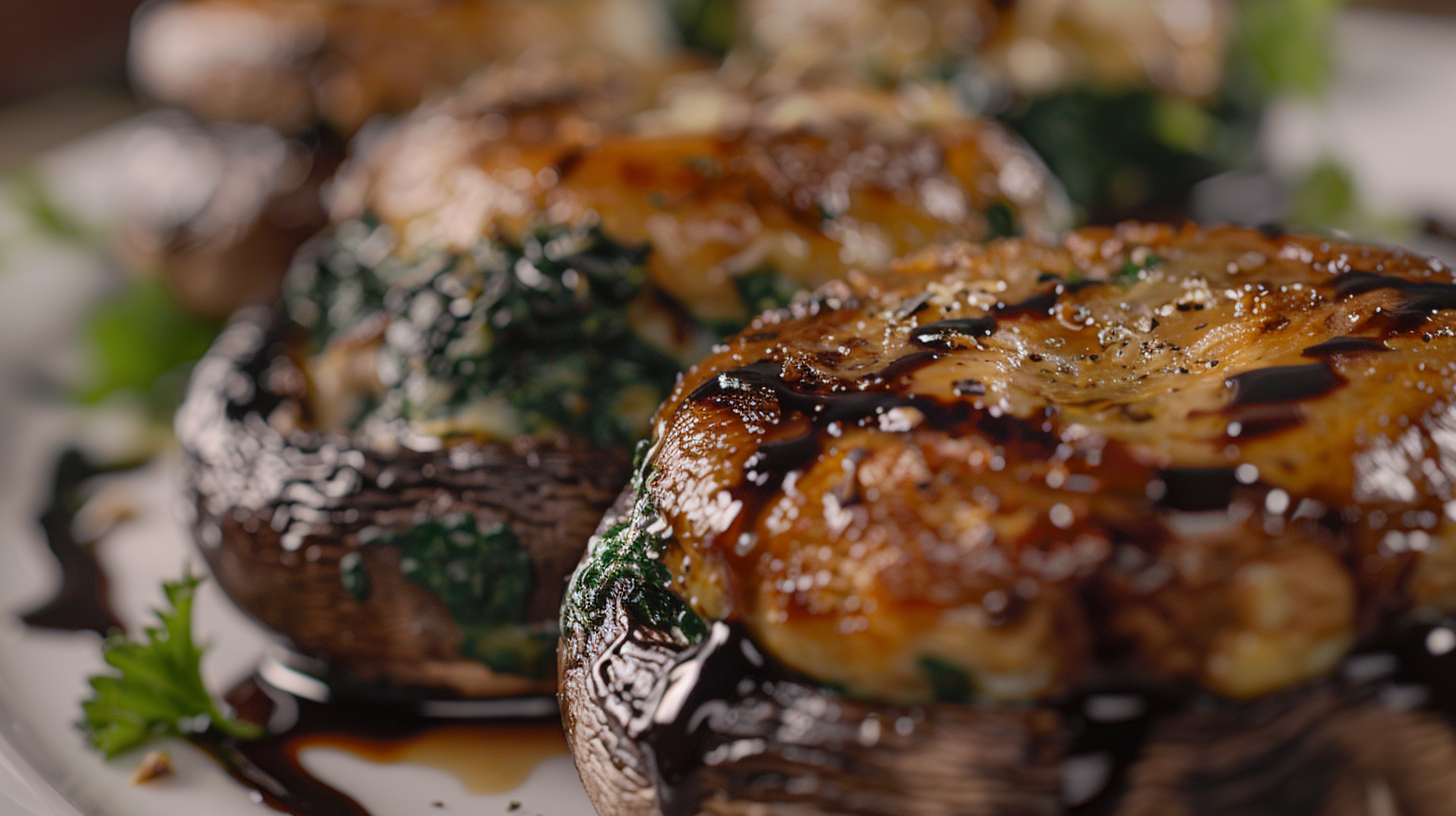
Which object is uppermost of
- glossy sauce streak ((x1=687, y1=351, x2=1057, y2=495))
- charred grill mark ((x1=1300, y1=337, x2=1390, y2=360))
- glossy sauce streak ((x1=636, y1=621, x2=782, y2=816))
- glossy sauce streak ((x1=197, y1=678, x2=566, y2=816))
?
charred grill mark ((x1=1300, y1=337, x2=1390, y2=360))

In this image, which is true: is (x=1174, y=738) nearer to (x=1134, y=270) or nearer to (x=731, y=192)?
(x=1134, y=270)

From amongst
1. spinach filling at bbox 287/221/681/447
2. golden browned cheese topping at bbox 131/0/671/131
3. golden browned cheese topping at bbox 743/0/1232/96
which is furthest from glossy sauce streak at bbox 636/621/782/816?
golden browned cheese topping at bbox 131/0/671/131

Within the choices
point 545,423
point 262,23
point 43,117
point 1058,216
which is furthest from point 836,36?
point 43,117

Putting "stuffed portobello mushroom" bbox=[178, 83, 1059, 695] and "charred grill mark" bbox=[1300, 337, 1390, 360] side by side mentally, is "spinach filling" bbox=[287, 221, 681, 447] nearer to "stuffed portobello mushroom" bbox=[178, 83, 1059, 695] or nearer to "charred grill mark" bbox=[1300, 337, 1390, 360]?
"stuffed portobello mushroom" bbox=[178, 83, 1059, 695]

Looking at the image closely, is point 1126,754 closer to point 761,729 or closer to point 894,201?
point 761,729

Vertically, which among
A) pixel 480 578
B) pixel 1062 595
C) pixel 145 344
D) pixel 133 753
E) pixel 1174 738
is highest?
pixel 1062 595

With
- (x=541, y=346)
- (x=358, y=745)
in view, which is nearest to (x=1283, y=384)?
(x=541, y=346)
